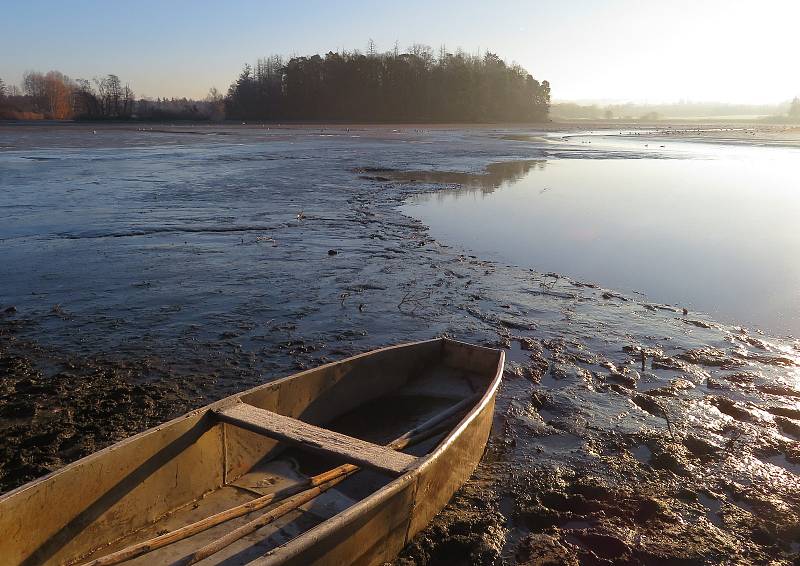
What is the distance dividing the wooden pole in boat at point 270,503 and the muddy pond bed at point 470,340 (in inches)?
24.8

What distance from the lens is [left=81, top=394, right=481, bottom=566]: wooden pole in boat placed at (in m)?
3.18

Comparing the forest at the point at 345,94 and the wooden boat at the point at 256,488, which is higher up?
→ the forest at the point at 345,94

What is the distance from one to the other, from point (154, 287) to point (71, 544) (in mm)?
5749

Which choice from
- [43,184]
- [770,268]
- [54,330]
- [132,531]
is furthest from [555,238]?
[43,184]

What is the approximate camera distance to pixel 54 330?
22.2 feet

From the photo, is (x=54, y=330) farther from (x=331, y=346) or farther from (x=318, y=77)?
(x=318, y=77)

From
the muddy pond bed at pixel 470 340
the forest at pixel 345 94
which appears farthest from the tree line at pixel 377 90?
the muddy pond bed at pixel 470 340

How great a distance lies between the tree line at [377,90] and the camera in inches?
3745

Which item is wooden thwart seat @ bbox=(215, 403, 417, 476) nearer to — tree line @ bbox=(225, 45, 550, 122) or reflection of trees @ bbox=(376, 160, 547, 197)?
reflection of trees @ bbox=(376, 160, 547, 197)

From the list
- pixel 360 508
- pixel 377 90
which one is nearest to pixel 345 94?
pixel 377 90

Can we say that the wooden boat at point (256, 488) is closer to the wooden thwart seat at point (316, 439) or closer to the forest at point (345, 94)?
the wooden thwart seat at point (316, 439)

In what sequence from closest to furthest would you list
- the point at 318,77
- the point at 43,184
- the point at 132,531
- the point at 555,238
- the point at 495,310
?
1. the point at 132,531
2. the point at 495,310
3. the point at 555,238
4. the point at 43,184
5. the point at 318,77

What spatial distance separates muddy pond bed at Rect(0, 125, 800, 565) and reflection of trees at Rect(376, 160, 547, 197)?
680 cm

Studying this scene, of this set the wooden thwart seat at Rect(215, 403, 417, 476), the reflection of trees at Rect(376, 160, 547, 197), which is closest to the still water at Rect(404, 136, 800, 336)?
the reflection of trees at Rect(376, 160, 547, 197)
